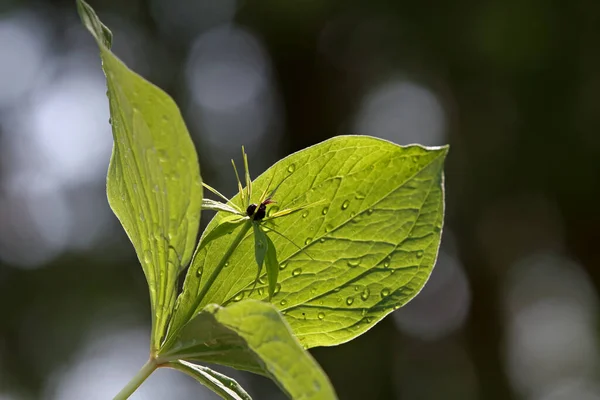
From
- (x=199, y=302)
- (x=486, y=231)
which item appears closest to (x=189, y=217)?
(x=199, y=302)

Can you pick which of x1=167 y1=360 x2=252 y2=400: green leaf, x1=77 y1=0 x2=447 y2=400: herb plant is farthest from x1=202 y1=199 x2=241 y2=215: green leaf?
x1=167 y1=360 x2=252 y2=400: green leaf

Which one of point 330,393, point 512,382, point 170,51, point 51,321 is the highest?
point 170,51

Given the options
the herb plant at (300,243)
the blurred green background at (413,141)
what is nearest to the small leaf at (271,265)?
the herb plant at (300,243)

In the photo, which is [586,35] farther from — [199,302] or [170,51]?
[199,302]

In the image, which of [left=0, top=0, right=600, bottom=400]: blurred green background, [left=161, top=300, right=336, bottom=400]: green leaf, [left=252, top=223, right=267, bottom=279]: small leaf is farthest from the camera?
[left=0, top=0, right=600, bottom=400]: blurred green background

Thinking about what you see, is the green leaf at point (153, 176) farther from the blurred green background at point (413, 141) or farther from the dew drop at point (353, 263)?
the blurred green background at point (413, 141)

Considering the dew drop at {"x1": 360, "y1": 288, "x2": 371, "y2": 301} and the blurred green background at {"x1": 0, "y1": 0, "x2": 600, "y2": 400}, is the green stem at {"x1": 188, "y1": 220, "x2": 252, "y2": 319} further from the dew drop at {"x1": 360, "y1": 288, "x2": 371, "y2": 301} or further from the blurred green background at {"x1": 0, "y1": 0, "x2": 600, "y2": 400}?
the blurred green background at {"x1": 0, "y1": 0, "x2": 600, "y2": 400}
